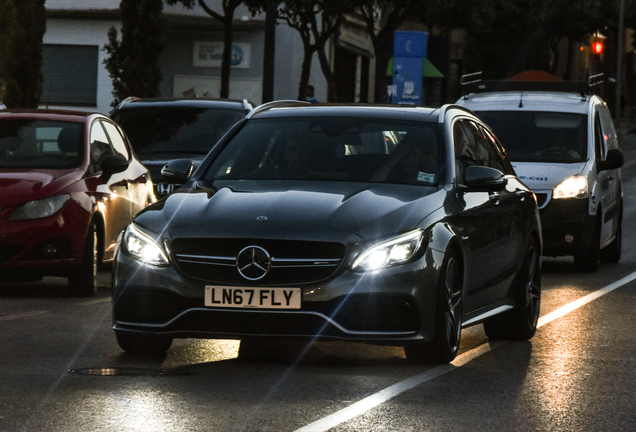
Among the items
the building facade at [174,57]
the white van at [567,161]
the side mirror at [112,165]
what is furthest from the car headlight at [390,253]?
the building facade at [174,57]

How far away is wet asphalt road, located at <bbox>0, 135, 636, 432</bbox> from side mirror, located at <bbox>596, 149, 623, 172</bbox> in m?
5.25

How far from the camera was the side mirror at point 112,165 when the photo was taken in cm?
1212

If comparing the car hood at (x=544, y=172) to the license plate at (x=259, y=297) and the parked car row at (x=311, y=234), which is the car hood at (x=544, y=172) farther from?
the license plate at (x=259, y=297)

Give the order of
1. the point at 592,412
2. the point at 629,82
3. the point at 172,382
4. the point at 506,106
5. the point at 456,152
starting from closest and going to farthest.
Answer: the point at 592,412, the point at 172,382, the point at 456,152, the point at 506,106, the point at 629,82

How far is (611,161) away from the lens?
49.6ft

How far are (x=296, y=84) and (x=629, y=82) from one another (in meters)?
60.3

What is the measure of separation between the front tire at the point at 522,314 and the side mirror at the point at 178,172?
2.16m

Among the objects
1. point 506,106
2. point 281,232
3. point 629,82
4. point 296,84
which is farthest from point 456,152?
point 629,82

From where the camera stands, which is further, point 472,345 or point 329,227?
point 472,345

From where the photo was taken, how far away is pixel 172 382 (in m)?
7.13

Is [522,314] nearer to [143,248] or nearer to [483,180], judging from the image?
[483,180]

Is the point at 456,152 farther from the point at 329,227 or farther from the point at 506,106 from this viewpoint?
the point at 506,106

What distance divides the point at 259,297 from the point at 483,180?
1776mm

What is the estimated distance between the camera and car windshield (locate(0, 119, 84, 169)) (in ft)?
39.6
